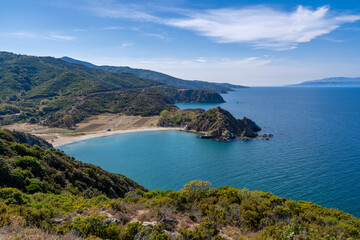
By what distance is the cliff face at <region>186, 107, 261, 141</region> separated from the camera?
86.3m

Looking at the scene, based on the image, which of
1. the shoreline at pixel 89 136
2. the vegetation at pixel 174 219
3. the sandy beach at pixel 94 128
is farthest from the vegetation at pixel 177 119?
the vegetation at pixel 174 219

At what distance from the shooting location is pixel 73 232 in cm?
1123

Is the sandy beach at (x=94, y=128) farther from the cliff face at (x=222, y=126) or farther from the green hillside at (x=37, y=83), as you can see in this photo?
the green hillside at (x=37, y=83)

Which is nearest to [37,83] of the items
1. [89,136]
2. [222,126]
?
[89,136]

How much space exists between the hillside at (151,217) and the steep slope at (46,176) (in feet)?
0.34

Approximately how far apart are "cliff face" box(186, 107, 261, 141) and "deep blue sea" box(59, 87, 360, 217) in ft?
17.7

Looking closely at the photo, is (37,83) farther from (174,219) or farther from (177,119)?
(174,219)

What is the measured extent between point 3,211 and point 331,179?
177ft

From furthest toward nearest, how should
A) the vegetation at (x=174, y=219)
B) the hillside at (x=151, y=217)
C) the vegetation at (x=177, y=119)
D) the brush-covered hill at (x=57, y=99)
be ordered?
the brush-covered hill at (x=57, y=99) → the vegetation at (x=177, y=119) → the vegetation at (x=174, y=219) → the hillside at (x=151, y=217)

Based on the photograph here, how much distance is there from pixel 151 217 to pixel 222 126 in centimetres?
7769

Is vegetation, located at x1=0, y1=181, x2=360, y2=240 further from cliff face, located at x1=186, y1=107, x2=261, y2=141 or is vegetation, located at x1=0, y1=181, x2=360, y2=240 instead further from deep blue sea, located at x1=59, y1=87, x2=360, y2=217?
cliff face, located at x1=186, y1=107, x2=261, y2=141

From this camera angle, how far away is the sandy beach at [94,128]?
89.4m

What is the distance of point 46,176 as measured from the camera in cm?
2628

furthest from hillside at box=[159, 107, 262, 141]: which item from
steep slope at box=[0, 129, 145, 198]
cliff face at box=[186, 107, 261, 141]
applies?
steep slope at box=[0, 129, 145, 198]
